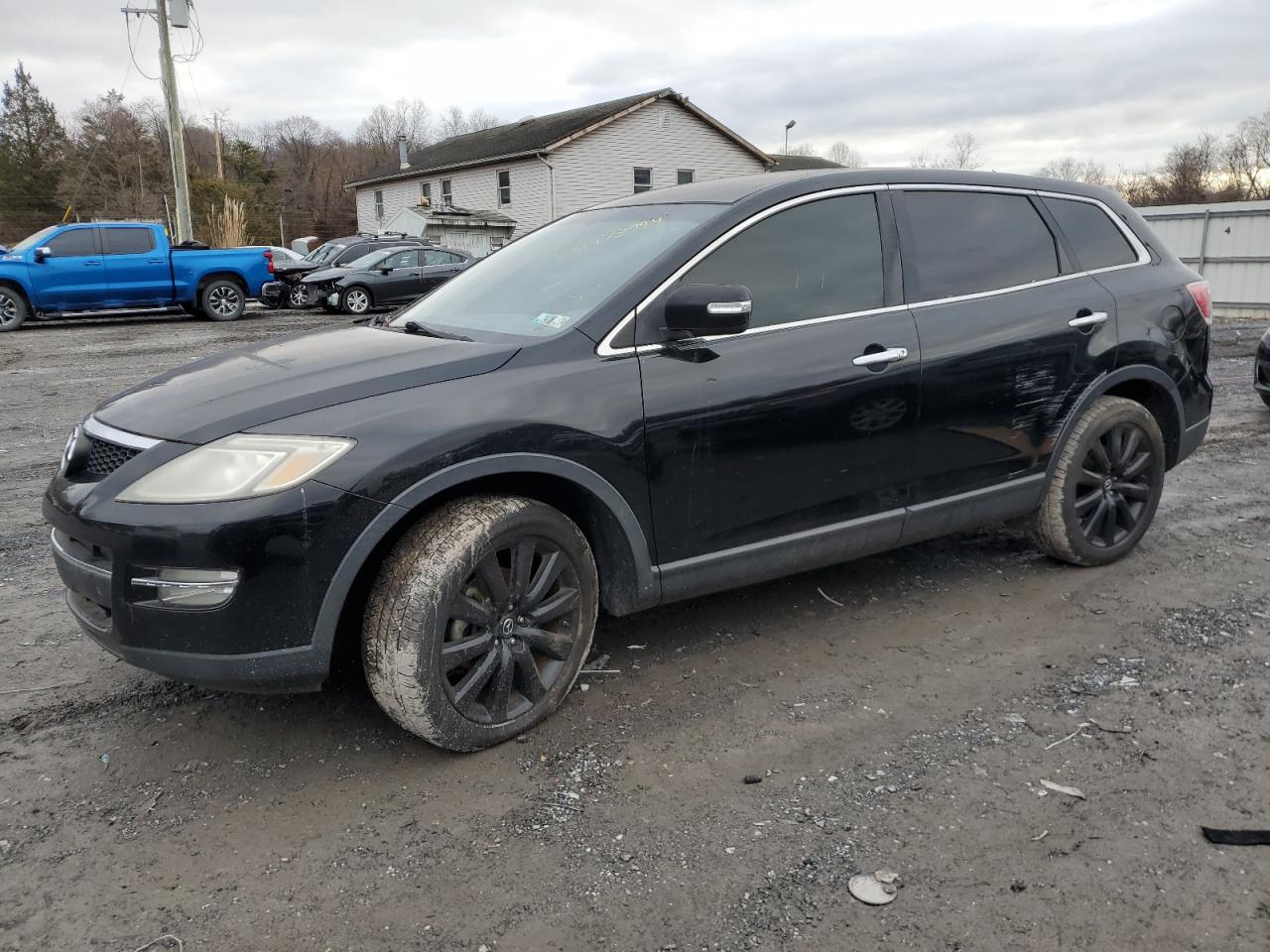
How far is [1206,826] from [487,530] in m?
2.23

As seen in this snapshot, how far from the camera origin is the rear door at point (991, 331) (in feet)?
12.9

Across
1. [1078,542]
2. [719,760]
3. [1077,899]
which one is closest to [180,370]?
[719,760]

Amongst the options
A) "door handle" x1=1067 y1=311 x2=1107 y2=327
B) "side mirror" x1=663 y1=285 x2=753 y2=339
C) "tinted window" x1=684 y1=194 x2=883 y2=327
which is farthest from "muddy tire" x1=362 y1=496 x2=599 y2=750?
"door handle" x1=1067 y1=311 x2=1107 y2=327

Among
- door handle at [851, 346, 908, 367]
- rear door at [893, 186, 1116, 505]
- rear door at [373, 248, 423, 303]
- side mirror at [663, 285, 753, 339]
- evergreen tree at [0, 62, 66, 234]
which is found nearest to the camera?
side mirror at [663, 285, 753, 339]

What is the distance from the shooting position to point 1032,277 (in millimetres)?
4301

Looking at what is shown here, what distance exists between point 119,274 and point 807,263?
16525mm

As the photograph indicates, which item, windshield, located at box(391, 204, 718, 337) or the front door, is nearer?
the front door

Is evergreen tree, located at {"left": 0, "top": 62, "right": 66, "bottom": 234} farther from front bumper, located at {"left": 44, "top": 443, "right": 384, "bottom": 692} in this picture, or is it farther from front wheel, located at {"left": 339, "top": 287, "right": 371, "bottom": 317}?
front bumper, located at {"left": 44, "top": 443, "right": 384, "bottom": 692}

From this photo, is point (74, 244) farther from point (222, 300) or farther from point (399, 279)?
point (399, 279)

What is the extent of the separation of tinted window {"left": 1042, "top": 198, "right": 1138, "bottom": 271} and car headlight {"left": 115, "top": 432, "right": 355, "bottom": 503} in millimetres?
3478

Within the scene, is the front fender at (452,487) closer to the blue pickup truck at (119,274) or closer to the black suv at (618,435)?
the black suv at (618,435)

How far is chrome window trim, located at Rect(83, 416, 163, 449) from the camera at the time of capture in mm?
2875

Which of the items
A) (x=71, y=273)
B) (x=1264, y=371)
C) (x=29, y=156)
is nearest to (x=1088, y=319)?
(x=1264, y=371)

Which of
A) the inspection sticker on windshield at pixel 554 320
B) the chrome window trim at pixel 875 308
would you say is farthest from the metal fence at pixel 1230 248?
the inspection sticker on windshield at pixel 554 320
